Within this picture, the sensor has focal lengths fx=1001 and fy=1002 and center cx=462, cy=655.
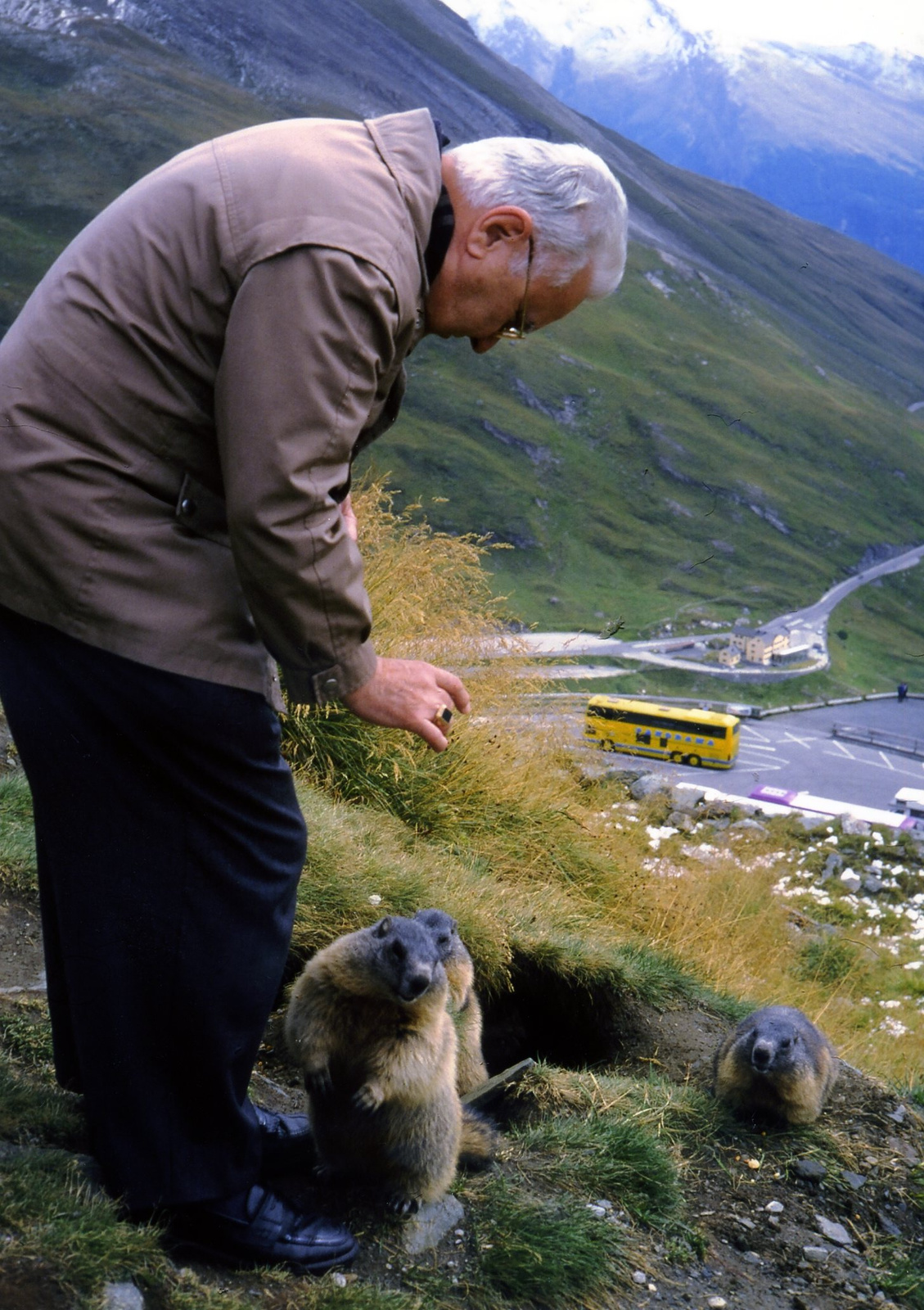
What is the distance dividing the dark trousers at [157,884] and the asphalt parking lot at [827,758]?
22288 millimetres

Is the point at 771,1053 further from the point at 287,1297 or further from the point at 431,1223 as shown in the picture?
the point at 287,1297

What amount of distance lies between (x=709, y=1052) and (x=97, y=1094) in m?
3.40

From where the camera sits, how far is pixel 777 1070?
3.89m

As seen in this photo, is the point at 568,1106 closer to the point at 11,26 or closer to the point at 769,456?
the point at 11,26

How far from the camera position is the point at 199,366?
178cm

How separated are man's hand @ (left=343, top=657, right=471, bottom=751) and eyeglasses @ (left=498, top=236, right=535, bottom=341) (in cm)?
72

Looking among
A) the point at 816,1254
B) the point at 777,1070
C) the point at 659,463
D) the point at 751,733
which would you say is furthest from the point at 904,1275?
the point at 659,463

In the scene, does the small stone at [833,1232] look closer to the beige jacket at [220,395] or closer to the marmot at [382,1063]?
the marmot at [382,1063]

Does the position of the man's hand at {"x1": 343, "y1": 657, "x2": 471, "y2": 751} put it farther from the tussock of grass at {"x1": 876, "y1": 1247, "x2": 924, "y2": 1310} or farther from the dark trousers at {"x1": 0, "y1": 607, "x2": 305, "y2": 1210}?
the tussock of grass at {"x1": 876, "y1": 1247, "x2": 924, "y2": 1310}

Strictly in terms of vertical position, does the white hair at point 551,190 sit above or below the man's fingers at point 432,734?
above

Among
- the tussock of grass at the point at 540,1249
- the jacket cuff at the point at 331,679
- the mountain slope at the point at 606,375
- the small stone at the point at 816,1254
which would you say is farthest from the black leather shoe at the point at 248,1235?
the mountain slope at the point at 606,375

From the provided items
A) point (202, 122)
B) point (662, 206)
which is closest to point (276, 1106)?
point (202, 122)

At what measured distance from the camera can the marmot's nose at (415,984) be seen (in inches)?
107

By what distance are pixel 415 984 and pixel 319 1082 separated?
0.39m
